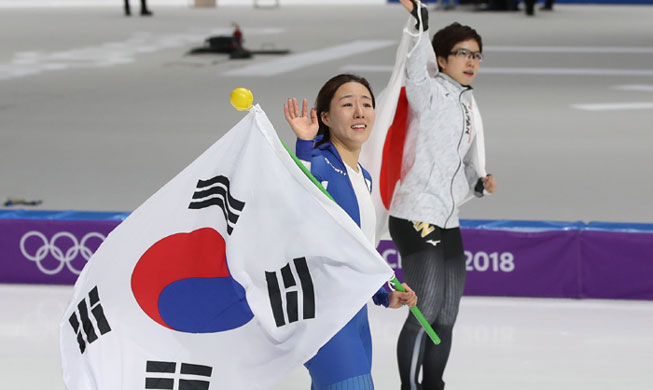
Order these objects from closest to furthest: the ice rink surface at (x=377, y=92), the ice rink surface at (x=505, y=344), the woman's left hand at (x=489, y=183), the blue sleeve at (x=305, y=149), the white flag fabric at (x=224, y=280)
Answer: the white flag fabric at (x=224, y=280) < the blue sleeve at (x=305, y=149) < the woman's left hand at (x=489, y=183) < the ice rink surface at (x=505, y=344) < the ice rink surface at (x=377, y=92)

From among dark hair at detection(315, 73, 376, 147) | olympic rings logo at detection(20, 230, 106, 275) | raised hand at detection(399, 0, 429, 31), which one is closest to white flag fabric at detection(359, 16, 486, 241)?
raised hand at detection(399, 0, 429, 31)

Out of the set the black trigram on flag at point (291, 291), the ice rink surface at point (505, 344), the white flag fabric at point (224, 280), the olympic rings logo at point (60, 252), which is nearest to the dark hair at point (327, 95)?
the white flag fabric at point (224, 280)

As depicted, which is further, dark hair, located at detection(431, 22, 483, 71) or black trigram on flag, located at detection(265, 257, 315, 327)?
dark hair, located at detection(431, 22, 483, 71)

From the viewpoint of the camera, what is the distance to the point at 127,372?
312 cm

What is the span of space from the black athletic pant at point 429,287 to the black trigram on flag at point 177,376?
999 mm

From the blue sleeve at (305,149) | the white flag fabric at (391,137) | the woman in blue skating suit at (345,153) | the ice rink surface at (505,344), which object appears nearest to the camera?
the woman in blue skating suit at (345,153)

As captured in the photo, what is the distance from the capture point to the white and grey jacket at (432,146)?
3.83 meters

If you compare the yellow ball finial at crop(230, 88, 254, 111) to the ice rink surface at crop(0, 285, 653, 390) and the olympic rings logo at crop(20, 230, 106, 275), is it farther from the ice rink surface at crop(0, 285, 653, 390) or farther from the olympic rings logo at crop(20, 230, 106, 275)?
the olympic rings logo at crop(20, 230, 106, 275)

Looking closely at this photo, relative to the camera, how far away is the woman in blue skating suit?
3.09 m

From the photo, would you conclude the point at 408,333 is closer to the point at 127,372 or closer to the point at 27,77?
the point at 127,372

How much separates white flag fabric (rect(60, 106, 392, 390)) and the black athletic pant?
0.87 meters

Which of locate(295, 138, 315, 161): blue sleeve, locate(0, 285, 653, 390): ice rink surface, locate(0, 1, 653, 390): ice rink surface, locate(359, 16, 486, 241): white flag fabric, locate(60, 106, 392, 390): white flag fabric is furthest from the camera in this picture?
locate(0, 1, 653, 390): ice rink surface

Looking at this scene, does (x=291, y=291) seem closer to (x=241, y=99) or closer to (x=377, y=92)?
(x=241, y=99)

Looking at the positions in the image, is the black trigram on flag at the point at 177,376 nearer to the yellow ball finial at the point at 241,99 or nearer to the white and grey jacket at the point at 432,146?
the yellow ball finial at the point at 241,99
